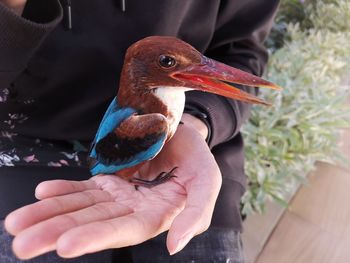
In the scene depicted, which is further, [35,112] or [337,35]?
[337,35]

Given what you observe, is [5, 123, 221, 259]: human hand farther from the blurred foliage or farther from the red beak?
the blurred foliage

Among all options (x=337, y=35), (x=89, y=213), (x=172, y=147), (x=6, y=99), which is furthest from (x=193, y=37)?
(x=337, y=35)

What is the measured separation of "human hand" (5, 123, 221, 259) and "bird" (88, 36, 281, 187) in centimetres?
7

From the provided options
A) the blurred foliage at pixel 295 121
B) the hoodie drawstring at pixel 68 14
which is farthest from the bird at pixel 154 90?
the blurred foliage at pixel 295 121

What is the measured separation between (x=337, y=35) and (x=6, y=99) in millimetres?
1522

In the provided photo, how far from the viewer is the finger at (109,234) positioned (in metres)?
0.46

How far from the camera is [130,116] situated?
24.2 inches

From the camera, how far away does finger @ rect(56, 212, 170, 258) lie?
0.46 meters

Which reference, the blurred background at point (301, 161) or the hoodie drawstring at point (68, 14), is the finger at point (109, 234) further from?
the blurred background at point (301, 161)

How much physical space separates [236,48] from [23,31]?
0.64 m

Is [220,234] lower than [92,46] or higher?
lower

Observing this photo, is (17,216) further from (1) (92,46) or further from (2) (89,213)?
(1) (92,46)

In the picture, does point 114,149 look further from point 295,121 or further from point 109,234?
point 295,121

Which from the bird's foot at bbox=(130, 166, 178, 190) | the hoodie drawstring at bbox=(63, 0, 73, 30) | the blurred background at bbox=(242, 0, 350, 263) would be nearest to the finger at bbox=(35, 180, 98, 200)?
Result: the bird's foot at bbox=(130, 166, 178, 190)
